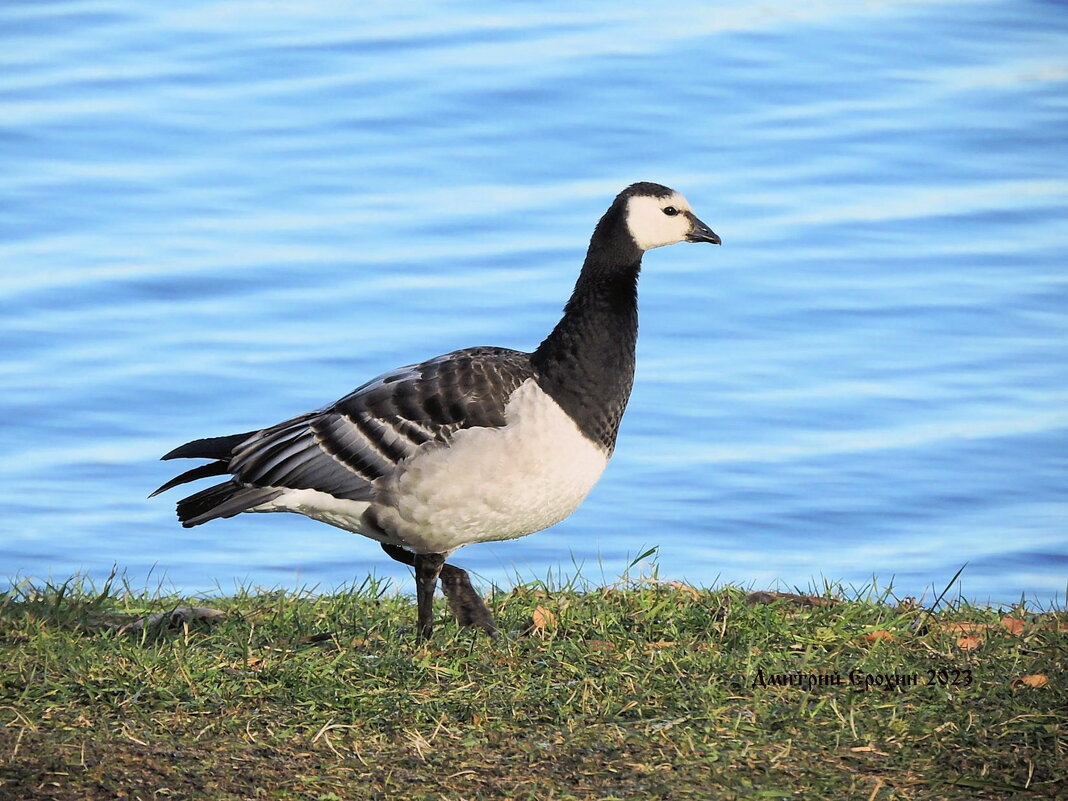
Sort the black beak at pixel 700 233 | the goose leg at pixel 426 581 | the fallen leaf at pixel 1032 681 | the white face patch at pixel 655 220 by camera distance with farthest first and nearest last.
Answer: the black beak at pixel 700 233 → the white face patch at pixel 655 220 → the goose leg at pixel 426 581 → the fallen leaf at pixel 1032 681

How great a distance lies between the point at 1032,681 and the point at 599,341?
8.99 ft

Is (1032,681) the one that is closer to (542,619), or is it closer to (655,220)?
(542,619)

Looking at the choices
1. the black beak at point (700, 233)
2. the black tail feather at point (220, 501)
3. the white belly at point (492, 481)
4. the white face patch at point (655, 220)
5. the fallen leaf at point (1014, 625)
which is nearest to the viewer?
the white belly at point (492, 481)

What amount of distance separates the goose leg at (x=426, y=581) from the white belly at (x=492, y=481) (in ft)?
0.22

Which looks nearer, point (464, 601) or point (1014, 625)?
point (464, 601)

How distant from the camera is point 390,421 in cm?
780

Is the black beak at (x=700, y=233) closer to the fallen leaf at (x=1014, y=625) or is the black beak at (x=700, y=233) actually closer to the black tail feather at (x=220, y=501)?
the fallen leaf at (x=1014, y=625)

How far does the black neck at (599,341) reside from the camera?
25.3 feet

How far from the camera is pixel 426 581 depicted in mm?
7719

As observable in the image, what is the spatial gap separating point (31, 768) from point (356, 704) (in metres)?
1.39

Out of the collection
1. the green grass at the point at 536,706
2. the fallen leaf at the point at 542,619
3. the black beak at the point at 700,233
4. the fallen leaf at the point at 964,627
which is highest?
the black beak at the point at 700,233

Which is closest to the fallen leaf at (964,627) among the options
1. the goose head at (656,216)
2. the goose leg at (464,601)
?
→ the goose leg at (464,601)

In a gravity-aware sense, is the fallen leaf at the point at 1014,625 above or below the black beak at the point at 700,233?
→ below

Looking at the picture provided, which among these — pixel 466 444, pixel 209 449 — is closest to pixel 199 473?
pixel 209 449
